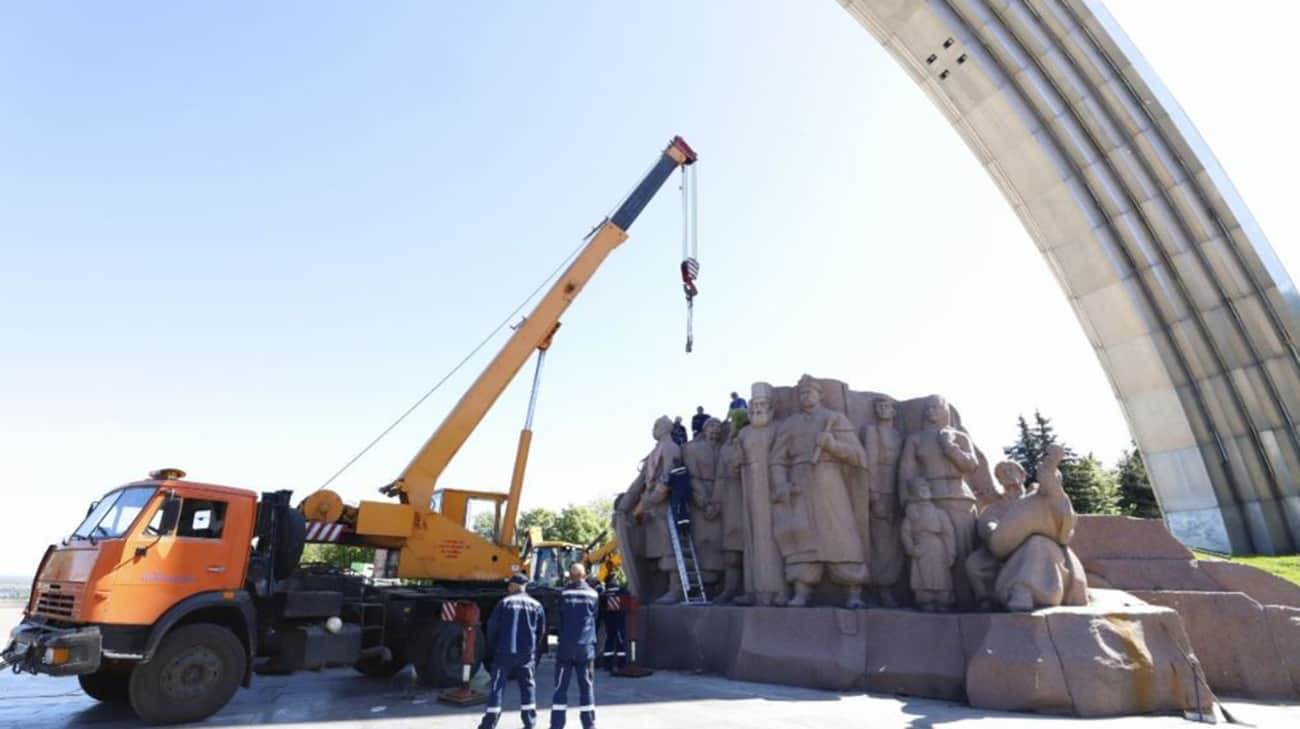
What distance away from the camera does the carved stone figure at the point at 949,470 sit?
9016mm

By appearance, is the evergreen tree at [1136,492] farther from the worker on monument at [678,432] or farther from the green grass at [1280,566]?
the worker on monument at [678,432]

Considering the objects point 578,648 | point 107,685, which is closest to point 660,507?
point 578,648

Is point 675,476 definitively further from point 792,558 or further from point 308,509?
point 308,509

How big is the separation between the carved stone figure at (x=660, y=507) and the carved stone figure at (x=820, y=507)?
2.41 metres

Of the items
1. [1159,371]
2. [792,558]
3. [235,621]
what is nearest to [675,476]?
[792,558]

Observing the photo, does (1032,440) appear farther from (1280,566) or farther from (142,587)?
(142,587)

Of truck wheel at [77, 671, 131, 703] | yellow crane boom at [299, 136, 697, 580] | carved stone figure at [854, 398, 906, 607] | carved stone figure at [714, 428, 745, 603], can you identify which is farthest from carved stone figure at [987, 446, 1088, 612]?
truck wheel at [77, 671, 131, 703]

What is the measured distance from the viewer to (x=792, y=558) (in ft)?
31.5

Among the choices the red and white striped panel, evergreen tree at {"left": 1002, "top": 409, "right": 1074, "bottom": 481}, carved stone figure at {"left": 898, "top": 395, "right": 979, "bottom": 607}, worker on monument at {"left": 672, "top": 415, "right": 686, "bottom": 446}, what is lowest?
the red and white striped panel

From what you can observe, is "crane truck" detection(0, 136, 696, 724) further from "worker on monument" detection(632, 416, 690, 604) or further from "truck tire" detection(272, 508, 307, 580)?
"worker on monument" detection(632, 416, 690, 604)

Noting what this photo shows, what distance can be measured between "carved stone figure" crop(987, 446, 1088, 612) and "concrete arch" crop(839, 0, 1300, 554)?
21.0 metres

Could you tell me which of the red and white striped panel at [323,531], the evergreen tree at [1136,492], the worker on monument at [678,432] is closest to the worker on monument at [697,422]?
the worker on monument at [678,432]

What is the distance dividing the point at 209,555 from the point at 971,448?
961 cm

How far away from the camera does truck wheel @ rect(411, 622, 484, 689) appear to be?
9.06 m
